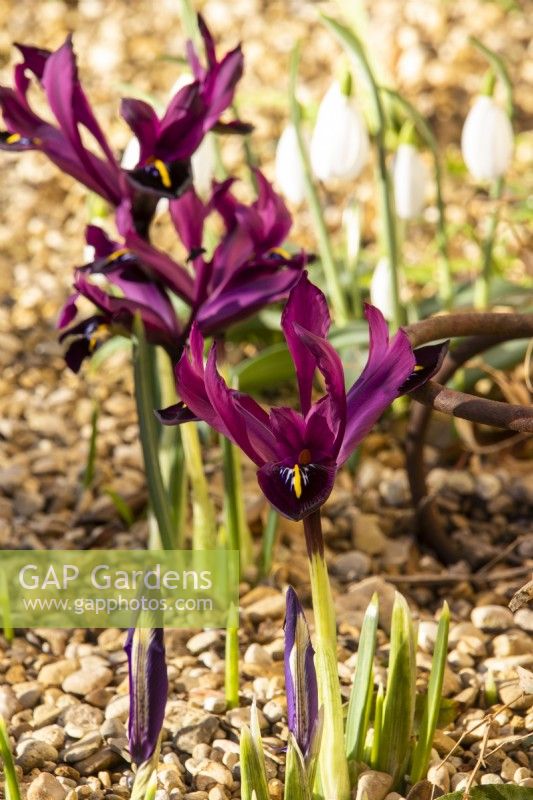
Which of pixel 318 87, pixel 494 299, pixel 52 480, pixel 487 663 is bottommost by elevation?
pixel 487 663

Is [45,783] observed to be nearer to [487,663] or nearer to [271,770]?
[271,770]

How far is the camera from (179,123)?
161 centimetres

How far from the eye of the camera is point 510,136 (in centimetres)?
233

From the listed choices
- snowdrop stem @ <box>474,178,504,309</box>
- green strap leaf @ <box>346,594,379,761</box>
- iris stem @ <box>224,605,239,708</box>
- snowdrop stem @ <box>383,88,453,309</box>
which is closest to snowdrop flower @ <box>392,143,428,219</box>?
snowdrop stem @ <box>383,88,453,309</box>

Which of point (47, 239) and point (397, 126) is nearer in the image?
point (397, 126)

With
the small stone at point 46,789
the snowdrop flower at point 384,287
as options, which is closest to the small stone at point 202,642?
the small stone at point 46,789

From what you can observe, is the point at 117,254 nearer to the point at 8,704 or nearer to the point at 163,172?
the point at 163,172

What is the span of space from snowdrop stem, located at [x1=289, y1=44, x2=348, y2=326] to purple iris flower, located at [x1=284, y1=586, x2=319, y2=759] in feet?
4.34

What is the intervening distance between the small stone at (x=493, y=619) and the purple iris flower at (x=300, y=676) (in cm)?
73

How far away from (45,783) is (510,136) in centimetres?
160

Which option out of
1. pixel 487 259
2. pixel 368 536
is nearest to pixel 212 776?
pixel 368 536

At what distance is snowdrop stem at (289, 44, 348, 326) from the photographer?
88.0 inches

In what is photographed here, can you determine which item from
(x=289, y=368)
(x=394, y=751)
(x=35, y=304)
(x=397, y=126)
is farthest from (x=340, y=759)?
(x=35, y=304)

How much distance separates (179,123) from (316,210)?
80 centimetres
